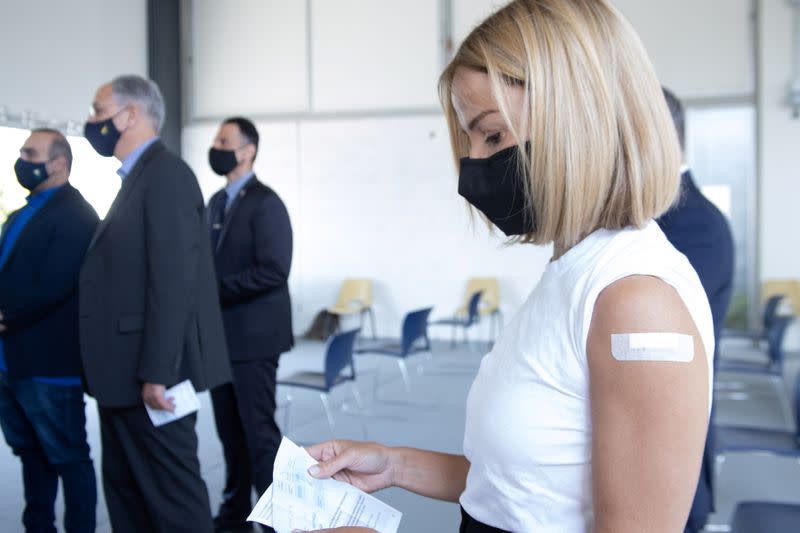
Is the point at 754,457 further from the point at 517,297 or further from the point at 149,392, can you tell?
the point at 517,297

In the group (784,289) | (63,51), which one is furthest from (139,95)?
(784,289)

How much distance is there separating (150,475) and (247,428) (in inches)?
28.5

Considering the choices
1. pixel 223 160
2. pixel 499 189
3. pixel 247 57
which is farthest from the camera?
pixel 247 57

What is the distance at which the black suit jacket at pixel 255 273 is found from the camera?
304 centimetres

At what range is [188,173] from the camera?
2.36 meters

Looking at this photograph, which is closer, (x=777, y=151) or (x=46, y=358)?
(x=46, y=358)

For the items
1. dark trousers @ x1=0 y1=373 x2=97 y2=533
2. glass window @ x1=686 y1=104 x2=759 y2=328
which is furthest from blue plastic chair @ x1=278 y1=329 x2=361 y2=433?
glass window @ x1=686 y1=104 x2=759 y2=328

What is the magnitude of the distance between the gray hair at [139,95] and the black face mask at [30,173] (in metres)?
0.61

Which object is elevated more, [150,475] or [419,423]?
[150,475]

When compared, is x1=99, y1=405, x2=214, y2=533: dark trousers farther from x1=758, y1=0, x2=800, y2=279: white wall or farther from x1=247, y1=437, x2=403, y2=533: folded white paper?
x1=758, y1=0, x2=800, y2=279: white wall

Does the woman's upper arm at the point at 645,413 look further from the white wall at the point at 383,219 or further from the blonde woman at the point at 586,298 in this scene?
the white wall at the point at 383,219

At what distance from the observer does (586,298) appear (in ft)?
2.58

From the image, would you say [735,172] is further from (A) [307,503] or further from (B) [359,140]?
(A) [307,503]

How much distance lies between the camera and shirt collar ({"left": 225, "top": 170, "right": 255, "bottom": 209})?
330cm
